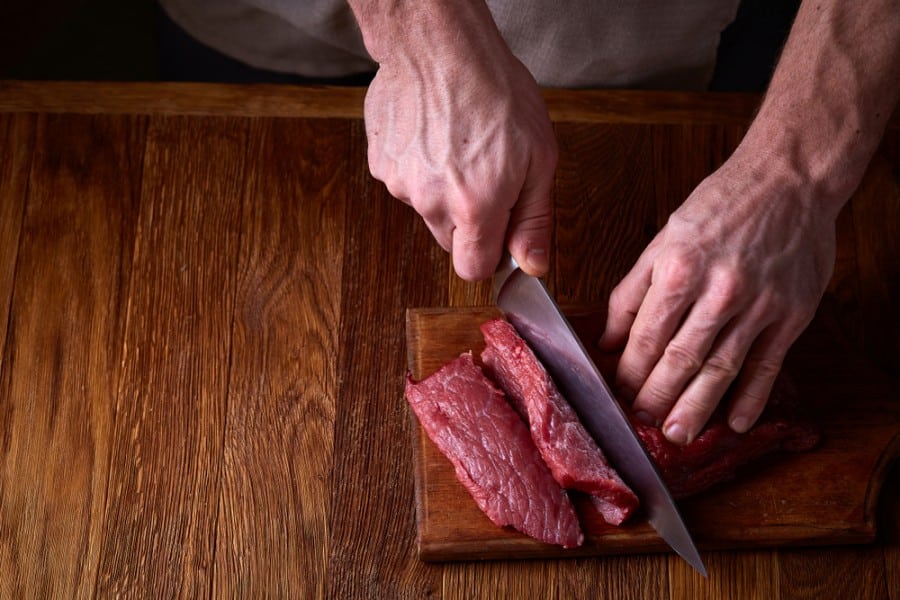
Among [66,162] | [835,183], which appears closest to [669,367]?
[835,183]

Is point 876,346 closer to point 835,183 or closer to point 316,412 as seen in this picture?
point 835,183

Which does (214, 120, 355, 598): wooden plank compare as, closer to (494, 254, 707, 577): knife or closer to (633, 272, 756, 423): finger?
(494, 254, 707, 577): knife

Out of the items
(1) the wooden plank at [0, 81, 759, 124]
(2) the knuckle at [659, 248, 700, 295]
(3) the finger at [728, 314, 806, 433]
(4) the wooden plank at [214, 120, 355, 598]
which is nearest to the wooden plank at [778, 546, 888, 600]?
(3) the finger at [728, 314, 806, 433]

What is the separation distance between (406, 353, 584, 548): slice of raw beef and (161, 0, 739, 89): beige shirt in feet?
2.70

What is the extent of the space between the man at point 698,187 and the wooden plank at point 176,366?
627mm

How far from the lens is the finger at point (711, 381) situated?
6.34 ft

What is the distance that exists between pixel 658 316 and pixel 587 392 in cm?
28

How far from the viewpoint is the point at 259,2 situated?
2.46 m

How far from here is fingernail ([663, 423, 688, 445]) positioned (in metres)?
2.05

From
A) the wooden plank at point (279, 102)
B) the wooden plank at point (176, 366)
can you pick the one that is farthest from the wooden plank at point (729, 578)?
the wooden plank at point (279, 102)

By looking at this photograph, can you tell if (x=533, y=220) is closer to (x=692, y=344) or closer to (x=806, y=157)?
(x=692, y=344)

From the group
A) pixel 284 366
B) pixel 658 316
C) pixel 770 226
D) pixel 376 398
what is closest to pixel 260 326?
pixel 284 366

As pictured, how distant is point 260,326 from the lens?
2.36 metres

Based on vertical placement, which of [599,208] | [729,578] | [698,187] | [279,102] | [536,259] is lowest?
[729,578]
